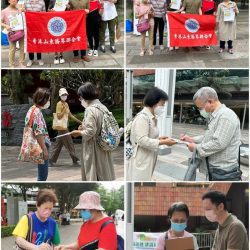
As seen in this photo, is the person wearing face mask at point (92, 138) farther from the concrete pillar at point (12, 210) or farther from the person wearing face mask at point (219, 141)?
the person wearing face mask at point (219, 141)

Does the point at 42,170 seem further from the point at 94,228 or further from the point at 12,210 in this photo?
the point at 94,228

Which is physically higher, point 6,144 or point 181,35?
point 181,35

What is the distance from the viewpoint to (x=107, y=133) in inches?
164

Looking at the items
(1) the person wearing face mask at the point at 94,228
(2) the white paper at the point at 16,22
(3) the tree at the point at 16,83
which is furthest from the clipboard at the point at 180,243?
(3) the tree at the point at 16,83

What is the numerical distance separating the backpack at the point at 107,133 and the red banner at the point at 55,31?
223 cm

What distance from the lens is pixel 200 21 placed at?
642 cm

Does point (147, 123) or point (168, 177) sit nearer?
point (147, 123)

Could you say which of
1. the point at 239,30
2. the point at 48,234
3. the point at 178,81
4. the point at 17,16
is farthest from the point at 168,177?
the point at 239,30

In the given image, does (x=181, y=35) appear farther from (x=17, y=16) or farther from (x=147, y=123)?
(x=147, y=123)

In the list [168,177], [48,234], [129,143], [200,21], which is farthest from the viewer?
[200,21]

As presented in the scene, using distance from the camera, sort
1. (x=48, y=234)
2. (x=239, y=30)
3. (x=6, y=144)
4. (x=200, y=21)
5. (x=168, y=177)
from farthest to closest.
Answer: (x=239, y=30) < (x=6, y=144) < (x=200, y=21) < (x=168, y=177) < (x=48, y=234)

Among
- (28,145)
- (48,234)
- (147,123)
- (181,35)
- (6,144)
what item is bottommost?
(6,144)

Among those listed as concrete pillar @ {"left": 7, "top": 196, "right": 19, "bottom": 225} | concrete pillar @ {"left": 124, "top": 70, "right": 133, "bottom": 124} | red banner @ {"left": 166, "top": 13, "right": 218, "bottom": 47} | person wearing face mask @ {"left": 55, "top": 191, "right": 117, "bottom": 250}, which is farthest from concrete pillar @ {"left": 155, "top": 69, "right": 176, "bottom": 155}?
person wearing face mask @ {"left": 55, "top": 191, "right": 117, "bottom": 250}

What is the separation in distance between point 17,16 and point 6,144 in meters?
2.09
